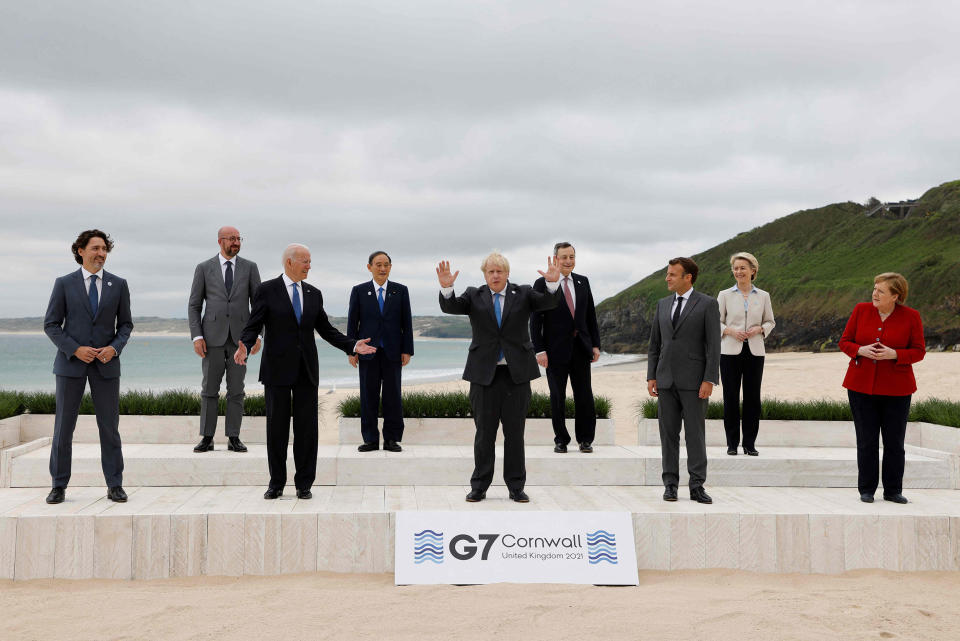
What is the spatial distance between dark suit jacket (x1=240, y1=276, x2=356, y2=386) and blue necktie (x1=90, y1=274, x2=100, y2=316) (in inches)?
39.6

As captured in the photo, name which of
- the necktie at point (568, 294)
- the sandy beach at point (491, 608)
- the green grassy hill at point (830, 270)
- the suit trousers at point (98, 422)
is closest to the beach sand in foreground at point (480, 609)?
the sandy beach at point (491, 608)

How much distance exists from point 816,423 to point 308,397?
5.26m

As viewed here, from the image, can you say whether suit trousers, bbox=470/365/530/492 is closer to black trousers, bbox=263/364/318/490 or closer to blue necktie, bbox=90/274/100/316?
black trousers, bbox=263/364/318/490

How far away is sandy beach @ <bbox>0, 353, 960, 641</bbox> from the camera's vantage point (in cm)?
332

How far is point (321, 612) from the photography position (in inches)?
140

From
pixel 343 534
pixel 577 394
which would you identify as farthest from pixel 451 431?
pixel 343 534

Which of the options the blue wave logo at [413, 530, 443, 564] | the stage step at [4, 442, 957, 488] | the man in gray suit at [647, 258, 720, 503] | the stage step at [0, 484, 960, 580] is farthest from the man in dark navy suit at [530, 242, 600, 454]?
the blue wave logo at [413, 530, 443, 564]

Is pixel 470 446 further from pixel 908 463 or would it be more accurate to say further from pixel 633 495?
pixel 908 463

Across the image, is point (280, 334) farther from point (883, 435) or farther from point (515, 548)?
point (883, 435)

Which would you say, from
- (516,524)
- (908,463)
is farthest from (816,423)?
(516,524)

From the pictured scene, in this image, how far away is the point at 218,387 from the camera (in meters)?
5.83

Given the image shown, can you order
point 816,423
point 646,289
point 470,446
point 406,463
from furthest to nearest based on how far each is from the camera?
1. point 646,289
2. point 816,423
3. point 470,446
4. point 406,463

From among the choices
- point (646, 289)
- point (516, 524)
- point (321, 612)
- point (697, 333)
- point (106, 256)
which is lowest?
point (321, 612)

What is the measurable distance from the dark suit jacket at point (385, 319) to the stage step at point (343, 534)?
160 cm
